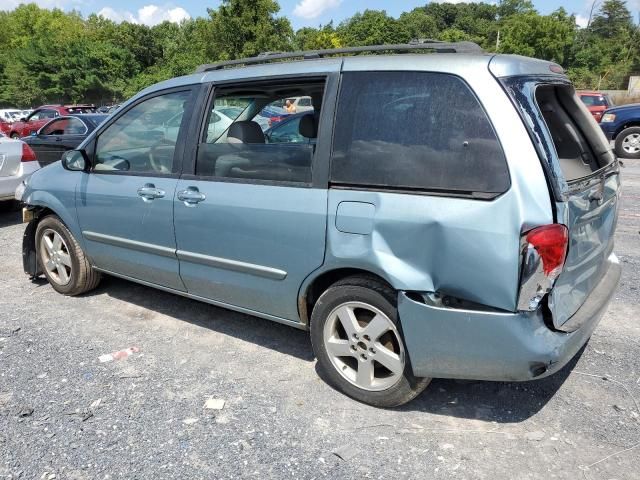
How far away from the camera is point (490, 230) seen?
2.33m

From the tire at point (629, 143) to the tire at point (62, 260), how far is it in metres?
12.9

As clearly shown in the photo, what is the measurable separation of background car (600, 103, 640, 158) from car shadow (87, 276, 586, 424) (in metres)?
11.5

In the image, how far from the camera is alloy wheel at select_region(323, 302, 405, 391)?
2.79 metres

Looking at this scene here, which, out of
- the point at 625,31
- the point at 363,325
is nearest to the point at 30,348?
the point at 363,325

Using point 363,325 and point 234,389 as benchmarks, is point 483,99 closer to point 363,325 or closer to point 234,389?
point 363,325

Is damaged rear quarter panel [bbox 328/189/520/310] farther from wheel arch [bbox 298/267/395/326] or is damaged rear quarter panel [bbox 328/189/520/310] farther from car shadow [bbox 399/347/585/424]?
car shadow [bbox 399/347/585/424]

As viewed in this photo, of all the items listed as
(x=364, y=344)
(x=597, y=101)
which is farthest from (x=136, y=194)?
(x=597, y=101)

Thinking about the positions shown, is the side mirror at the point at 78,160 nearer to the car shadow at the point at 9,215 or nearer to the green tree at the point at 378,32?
the car shadow at the point at 9,215

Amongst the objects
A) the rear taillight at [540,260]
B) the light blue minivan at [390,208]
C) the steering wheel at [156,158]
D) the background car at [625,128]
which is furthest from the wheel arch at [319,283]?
the background car at [625,128]

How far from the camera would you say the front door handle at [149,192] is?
357cm

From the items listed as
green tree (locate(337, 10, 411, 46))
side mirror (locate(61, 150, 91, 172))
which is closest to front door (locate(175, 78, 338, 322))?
side mirror (locate(61, 150, 91, 172))

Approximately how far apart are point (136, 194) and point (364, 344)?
6.44 feet

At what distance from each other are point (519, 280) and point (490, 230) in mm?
250

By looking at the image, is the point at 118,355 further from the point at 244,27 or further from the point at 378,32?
the point at 378,32
